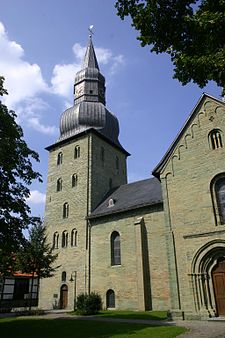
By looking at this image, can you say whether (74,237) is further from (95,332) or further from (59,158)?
(95,332)

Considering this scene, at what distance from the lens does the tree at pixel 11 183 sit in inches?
626

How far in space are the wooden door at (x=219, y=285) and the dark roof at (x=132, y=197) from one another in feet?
27.2

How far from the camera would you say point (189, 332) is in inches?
504

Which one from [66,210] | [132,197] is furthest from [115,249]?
[66,210]

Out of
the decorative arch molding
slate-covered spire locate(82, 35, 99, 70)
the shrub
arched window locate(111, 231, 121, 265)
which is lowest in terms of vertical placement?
the shrub

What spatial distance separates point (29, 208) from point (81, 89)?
83.8ft

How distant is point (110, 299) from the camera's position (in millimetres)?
26344

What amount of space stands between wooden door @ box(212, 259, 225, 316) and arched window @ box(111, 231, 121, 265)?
35.9 ft

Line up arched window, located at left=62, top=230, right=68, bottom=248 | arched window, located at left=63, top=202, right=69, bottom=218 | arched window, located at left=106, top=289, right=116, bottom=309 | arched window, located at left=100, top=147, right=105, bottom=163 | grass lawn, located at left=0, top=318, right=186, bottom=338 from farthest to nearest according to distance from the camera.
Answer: arched window, located at left=100, top=147, right=105, bottom=163
arched window, located at left=63, top=202, right=69, bottom=218
arched window, located at left=62, top=230, right=68, bottom=248
arched window, located at left=106, top=289, right=116, bottom=309
grass lawn, located at left=0, top=318, right=186, bottom=338

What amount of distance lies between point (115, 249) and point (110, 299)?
4.26 m

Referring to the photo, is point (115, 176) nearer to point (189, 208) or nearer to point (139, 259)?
point (139, 259)

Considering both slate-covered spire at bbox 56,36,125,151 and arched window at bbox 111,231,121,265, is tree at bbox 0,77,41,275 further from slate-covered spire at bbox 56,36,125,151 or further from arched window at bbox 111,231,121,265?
slate-covered spire at bbox 56,36,125,151

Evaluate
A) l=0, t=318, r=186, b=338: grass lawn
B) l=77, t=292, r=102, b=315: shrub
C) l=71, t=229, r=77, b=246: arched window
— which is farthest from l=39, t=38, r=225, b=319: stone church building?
l=0, t=318, r=186, b=338: grass lawn

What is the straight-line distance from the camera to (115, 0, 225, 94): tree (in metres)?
8.96
